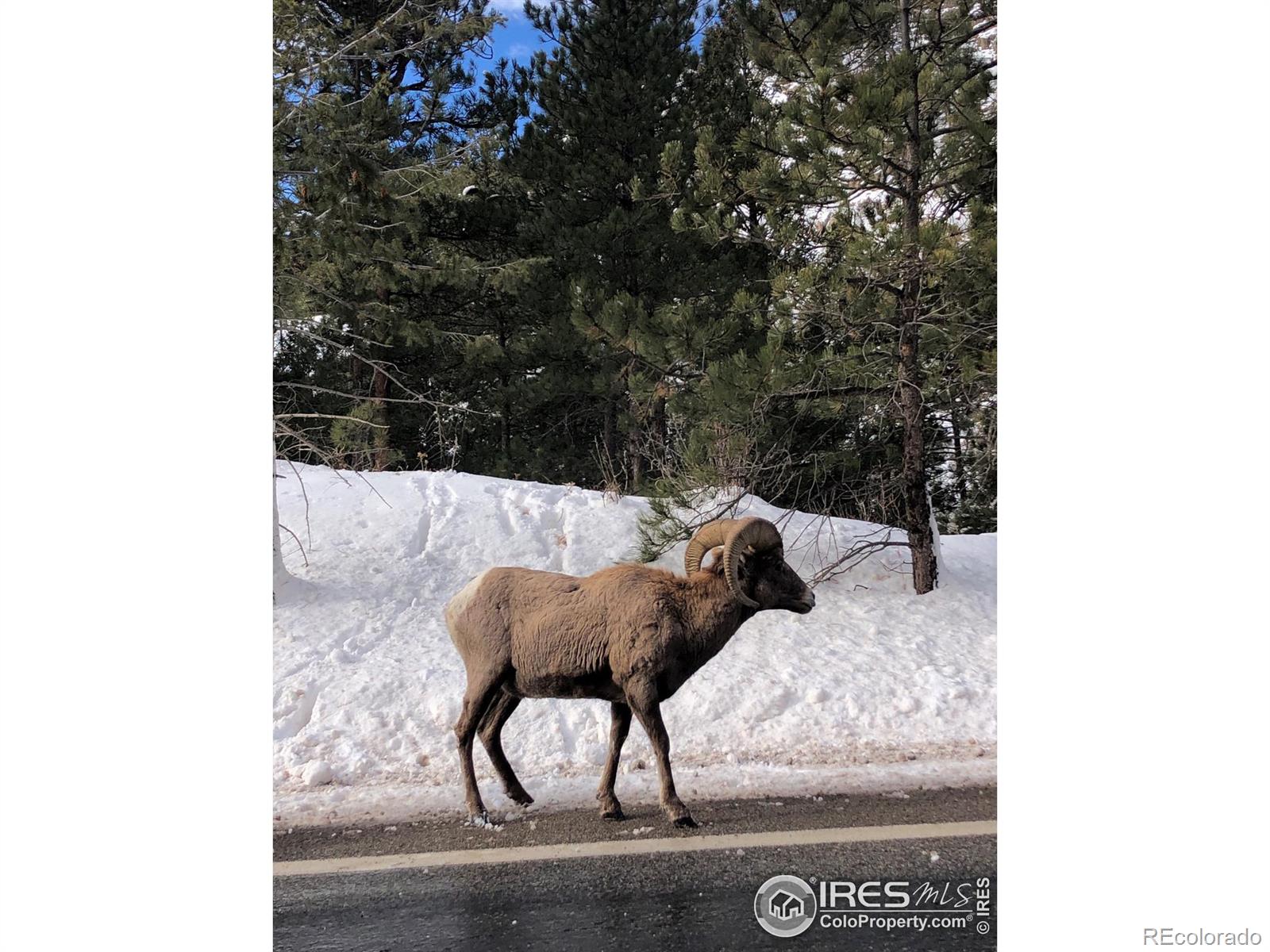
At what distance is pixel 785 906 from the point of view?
378 cm

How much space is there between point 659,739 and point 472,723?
770mm

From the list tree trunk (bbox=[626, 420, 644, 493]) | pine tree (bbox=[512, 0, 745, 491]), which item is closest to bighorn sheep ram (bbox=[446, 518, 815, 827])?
tree trunk (bbox=[626, 420, 644, 493])

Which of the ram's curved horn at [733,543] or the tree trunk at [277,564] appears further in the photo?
the tree trunk at [277,564]

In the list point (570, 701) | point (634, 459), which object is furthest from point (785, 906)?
point (634, 459)

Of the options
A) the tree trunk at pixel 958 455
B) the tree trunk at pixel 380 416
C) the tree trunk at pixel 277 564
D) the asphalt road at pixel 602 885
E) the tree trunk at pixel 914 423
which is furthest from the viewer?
the tree trunk at pixel 380 416

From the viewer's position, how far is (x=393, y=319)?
505cm

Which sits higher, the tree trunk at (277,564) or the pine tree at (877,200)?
the pine tree at (877,200)

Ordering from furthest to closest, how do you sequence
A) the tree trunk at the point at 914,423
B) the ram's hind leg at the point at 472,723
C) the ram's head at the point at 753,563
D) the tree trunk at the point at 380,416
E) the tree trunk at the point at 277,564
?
the tree trunk at the point at 380,416
the tree trunk at the point at 914,423
the tree trunk at the point at 277,564
the ram's hind leg at the point at 472,723
the ram's head at the point at 753,563

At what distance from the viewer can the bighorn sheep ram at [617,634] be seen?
12.2 ft

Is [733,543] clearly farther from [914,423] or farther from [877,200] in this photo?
[877,200]
